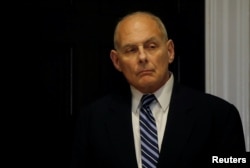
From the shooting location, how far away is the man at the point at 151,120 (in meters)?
1.29

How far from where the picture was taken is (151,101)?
1.37m

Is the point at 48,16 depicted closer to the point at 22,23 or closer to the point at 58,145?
the point at 22,23

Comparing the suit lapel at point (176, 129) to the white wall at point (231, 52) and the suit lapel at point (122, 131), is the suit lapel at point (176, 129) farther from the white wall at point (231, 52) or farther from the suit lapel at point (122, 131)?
the white wall at point (231, 52)

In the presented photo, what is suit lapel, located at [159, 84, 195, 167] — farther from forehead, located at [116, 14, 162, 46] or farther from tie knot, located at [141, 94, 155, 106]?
forehead, located at [116, 14, 162, 46]

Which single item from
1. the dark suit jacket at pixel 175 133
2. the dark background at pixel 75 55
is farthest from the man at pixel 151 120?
the dark background at pixel 75 55

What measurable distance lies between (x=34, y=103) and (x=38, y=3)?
1.32 feet

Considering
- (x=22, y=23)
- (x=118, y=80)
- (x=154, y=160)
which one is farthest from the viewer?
(x=118, y=80)

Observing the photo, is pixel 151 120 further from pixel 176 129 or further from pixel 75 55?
pixel 75 55

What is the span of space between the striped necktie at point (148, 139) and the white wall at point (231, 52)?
0.59 metres

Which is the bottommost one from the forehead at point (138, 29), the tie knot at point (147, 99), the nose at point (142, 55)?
the tie knot at point (147, 99)

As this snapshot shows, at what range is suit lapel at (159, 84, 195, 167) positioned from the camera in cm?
128

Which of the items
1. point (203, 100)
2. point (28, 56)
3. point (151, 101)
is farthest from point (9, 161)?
point (203, 100)

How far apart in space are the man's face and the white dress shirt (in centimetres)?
2

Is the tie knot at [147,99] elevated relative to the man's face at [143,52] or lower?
lower
